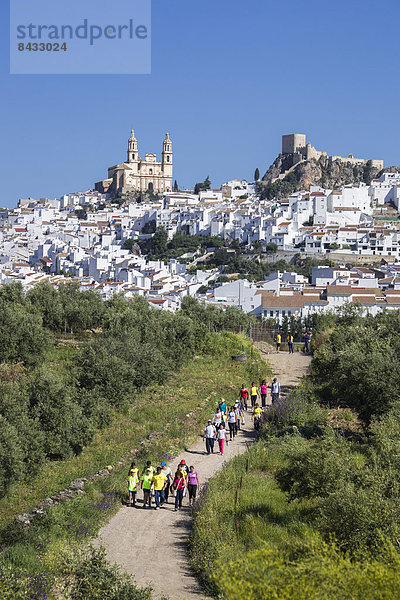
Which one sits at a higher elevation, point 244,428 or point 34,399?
point 34,399

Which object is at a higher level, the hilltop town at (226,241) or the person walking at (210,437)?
the hilltop town at (226,241)

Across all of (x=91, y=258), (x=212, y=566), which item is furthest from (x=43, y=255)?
(x=212, y=566)

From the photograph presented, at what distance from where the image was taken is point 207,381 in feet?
63.8

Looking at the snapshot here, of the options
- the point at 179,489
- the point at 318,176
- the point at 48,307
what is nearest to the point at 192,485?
the point at 179,489

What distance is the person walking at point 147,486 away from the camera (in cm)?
1024

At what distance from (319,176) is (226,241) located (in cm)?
3263

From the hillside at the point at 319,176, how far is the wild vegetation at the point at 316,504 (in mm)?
96159

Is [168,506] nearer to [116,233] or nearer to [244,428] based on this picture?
[244,428]

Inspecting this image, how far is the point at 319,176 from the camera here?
113688 mm

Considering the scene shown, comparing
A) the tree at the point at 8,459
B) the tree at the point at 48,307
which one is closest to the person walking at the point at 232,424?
the tree at the point at 8,459

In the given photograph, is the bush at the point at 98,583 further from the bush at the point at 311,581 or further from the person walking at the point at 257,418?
the person walking at the point at 257,418

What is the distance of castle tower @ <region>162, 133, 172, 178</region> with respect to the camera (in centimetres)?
13038

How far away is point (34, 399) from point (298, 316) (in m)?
40.9

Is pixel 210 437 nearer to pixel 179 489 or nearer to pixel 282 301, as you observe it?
pixel 179 489
